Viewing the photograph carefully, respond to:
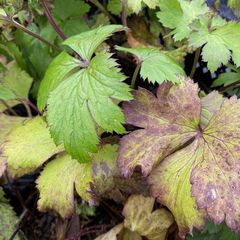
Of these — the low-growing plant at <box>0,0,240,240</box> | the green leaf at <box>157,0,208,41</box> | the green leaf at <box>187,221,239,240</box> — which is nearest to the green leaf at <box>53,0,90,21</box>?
the low-growing plant at <box>0,0,240,240</box>

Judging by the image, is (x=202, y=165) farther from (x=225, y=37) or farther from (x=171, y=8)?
(x=171, y=8)

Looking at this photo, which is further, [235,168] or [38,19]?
[38,19]

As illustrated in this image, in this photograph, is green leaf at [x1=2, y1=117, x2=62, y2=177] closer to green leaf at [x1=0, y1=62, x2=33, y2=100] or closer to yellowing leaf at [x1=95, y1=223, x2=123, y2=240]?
green leaf at [x1=0, y1=62, x2=33, y2=100]

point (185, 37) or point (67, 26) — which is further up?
point (67, 26)

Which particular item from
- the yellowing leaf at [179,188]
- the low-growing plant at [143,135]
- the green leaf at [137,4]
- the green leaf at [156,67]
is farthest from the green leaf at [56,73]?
the yellowing leaf at [179,188]

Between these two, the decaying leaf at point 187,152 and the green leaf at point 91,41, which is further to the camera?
the green leaf at point 91,41

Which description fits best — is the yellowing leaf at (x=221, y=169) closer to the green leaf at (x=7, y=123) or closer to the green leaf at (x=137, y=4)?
the green leaf at (x=137, y=4)

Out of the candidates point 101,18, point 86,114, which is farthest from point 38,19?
point 86,114
